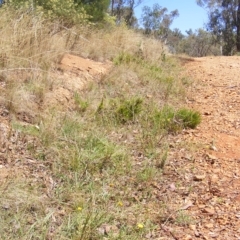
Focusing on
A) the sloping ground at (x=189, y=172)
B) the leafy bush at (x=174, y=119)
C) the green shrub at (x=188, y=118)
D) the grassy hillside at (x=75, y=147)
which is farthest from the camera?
the green shrub at (x=188, y=118)

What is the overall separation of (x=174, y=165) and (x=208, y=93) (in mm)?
2654

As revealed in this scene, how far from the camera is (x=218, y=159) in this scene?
277 centimetres

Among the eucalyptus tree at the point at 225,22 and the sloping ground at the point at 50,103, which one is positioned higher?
the eucalyptus tree at the point at 225,22

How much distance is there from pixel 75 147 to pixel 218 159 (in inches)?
46.6

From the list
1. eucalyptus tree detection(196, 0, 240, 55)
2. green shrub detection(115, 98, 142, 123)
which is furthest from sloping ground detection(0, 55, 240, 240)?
eucalyptus tree detection(196, 0, 240, 55)

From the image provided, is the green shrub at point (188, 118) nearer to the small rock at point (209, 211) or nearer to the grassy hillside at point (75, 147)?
the grassy hillside at point (75, 147)

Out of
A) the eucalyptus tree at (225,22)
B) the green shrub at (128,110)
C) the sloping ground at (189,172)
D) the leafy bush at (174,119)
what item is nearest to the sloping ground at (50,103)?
the sloping ground at (189,172)

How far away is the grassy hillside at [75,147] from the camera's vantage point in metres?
1.83

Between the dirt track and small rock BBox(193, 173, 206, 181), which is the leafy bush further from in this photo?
small rock BBox(193, 173, 206, 181)

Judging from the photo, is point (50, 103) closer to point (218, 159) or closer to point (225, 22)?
point (218, 159)

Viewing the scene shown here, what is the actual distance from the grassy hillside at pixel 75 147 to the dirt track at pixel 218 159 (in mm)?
250

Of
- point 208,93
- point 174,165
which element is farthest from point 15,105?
point 208,93

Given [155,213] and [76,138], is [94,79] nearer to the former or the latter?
[76,138]

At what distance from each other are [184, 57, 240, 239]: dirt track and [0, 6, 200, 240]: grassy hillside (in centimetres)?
25
